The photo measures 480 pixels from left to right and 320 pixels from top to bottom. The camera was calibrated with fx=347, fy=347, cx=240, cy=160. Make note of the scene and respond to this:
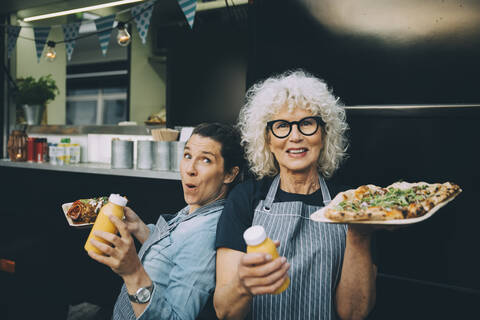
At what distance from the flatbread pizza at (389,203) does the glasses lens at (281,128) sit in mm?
362

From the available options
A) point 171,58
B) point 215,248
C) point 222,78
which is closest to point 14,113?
point 171,58

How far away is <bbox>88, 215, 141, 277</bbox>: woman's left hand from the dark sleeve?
1.12 feet

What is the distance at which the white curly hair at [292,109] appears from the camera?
1.53 metres

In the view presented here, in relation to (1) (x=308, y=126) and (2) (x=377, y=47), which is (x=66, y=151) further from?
(2) (x=377, y=47)

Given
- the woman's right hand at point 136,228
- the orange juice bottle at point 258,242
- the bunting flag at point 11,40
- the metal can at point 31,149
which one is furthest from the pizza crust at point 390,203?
the bunting flag at point 11,40

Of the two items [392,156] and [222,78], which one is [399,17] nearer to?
[392,156]

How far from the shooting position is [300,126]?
150 centimetres

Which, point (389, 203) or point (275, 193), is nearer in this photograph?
point (389, 203)

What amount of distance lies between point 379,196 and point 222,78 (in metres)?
Result: 2.33

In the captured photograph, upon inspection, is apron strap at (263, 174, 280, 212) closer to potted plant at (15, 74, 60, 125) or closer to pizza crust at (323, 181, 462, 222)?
pizza crust at (323, 181, 462, 222)

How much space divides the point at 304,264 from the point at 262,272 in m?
0.40

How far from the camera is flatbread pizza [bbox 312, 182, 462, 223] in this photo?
3.52ft

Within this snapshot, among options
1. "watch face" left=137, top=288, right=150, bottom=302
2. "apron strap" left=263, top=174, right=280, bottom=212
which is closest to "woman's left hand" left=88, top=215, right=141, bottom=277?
"watch face" left=137, top=288, right=150, bottom=302

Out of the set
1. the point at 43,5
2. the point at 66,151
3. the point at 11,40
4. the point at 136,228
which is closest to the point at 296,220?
the point at 136,228
